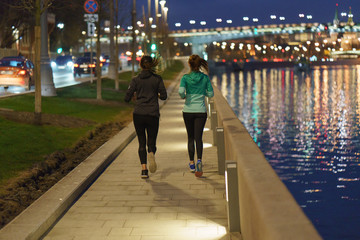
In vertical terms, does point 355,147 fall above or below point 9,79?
below

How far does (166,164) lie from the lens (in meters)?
13.0

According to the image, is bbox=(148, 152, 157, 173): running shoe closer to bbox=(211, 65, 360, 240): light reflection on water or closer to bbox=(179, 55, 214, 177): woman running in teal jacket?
bbox=(179, 55, 214, 177): woman running in teal jacket

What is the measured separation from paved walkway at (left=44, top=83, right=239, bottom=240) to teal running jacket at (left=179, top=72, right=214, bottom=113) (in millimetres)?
1148

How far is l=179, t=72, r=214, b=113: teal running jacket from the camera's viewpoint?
10.9 m

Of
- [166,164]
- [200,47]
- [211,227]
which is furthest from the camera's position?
[200,47]

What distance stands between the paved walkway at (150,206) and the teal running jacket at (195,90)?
3.77 ft

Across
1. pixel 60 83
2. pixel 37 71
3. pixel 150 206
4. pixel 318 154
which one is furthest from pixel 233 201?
pixel 60 83

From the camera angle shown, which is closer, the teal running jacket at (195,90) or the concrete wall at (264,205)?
the concrete wall at (264,205)

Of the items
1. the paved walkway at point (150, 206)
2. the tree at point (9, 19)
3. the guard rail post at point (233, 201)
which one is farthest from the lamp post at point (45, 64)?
the tree at point (9, 19)

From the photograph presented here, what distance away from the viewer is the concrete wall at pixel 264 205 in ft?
14.7

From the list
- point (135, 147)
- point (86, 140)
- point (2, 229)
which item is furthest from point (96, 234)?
point (86, 140)

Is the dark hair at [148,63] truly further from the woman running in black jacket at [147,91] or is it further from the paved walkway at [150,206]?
the paved walkway at [150,206]

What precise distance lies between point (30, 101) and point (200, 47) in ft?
566

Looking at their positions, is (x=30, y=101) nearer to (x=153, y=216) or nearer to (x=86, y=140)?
(x=86, y=140)
